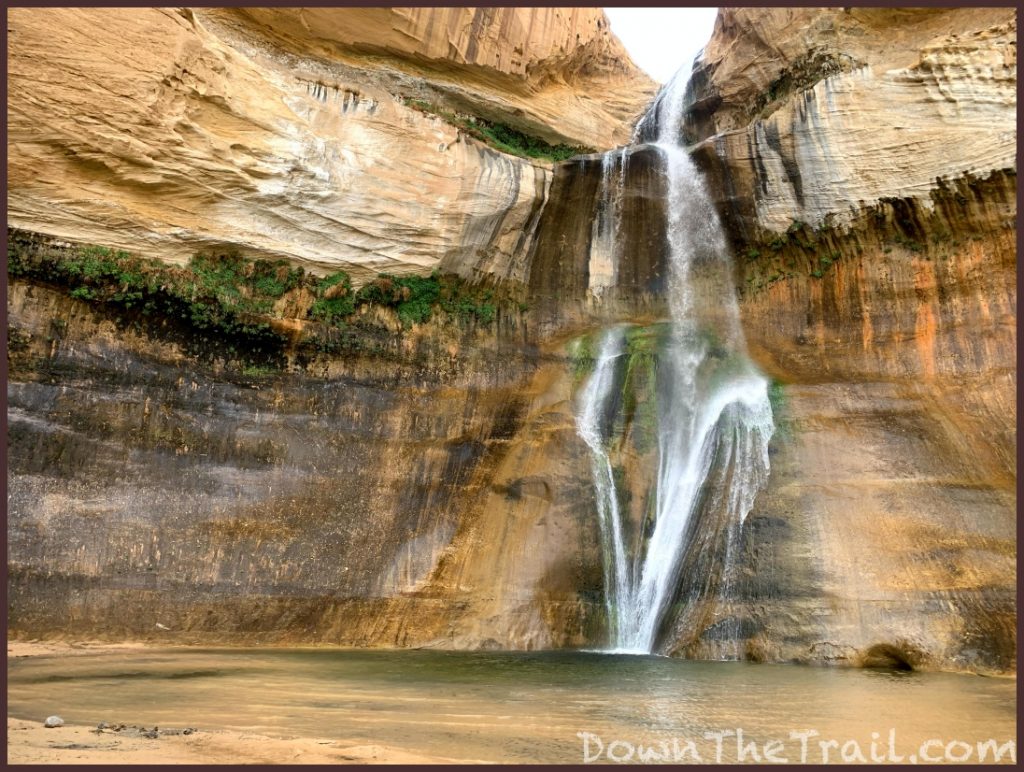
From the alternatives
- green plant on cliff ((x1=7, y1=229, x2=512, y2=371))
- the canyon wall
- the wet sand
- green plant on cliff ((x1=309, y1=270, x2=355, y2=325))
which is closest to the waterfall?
the canyon wall

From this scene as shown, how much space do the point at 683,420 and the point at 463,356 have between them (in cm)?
488

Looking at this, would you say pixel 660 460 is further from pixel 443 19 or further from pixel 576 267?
pixel 443 19

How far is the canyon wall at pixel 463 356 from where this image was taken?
12.2m

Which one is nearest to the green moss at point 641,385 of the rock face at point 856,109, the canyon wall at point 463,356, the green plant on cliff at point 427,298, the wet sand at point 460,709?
the canyon wall at point 463,356

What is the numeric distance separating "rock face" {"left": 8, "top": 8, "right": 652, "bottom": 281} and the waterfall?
3.38m

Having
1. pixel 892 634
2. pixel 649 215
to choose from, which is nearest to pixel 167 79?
pixel 649 215

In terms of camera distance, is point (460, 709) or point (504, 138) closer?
point (460, 709)

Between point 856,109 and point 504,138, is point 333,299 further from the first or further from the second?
point 856,109

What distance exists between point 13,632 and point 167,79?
921 cm

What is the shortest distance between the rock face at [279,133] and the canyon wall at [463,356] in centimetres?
6

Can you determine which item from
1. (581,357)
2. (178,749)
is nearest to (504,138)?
(581,357)

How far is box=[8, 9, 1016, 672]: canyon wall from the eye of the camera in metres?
12.2

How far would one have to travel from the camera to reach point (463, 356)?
1647 cm

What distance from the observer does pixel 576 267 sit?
18422 mm
